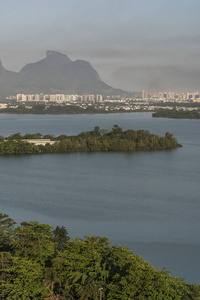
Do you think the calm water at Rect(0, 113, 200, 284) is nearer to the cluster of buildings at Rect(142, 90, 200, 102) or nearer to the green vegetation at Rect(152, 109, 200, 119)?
the green vegetation at Rect(152, 109, 200, 119)

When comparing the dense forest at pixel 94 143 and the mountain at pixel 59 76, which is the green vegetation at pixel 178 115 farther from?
the mountain at pixel 59 76

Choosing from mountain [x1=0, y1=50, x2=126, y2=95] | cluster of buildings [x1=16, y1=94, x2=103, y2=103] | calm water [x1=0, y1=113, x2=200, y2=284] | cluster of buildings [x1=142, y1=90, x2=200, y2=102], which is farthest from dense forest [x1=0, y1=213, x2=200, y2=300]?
mountain [x1=0, y1=50, x2=126, y2=95]

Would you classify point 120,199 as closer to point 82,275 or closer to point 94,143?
point 82,275

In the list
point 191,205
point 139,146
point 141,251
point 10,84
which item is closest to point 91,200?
point 191,205

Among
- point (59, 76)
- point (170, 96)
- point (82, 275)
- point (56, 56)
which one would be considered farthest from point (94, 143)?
point (56, 56)

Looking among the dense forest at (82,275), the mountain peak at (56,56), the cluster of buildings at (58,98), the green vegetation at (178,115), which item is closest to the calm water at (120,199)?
the dense forest at (82,275)

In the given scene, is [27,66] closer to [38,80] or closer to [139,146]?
[38,80]
